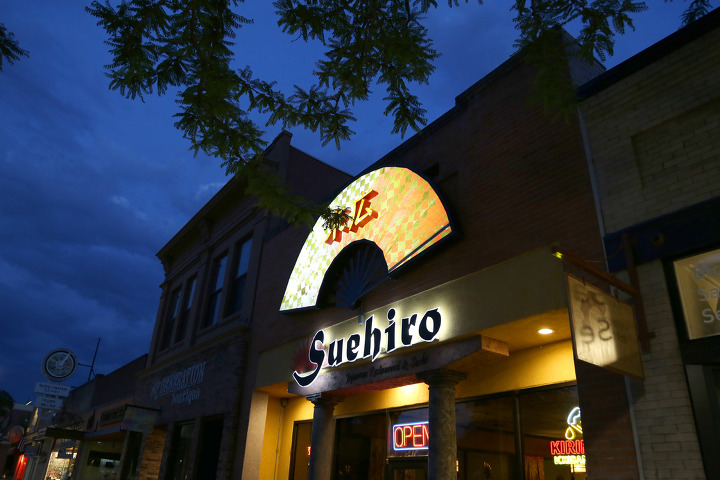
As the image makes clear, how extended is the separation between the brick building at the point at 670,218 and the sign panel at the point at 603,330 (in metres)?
0.33

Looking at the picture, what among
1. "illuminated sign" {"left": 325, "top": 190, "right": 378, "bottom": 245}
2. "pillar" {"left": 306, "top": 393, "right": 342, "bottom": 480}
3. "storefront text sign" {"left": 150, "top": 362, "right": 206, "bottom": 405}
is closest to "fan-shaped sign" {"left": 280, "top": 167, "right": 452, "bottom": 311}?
"illuminated sign" {"left": 325, "top": 190, "right": 378, "bottom": 245}

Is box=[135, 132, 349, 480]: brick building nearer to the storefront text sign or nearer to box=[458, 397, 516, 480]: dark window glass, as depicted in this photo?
the storefront text sign

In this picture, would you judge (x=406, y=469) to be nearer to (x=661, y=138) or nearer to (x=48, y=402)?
(x=661, y=138)

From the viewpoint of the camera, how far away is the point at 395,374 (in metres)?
9.12

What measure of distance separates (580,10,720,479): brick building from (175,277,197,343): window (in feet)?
53.9

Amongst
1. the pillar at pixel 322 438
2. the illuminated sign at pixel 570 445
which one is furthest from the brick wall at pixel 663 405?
the pillar at pixel 322 438

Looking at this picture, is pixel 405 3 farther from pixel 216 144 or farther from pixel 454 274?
pixel 454 274

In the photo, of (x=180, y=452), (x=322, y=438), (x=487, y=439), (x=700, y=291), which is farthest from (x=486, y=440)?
(x=180, y=452)

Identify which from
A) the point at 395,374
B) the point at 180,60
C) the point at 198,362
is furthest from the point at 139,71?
the point at 198,362

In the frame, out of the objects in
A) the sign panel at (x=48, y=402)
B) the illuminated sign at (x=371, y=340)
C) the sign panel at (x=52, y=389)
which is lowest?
the illuminated sign at (x=371, y=340)

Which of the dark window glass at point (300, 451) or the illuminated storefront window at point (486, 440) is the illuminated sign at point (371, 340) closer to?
the illuminated storefront window at point (486, 440)

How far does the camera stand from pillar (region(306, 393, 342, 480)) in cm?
1042

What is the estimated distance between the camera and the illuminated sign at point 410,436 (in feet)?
31.8

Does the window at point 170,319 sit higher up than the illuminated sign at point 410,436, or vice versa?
the window at point 170,319
